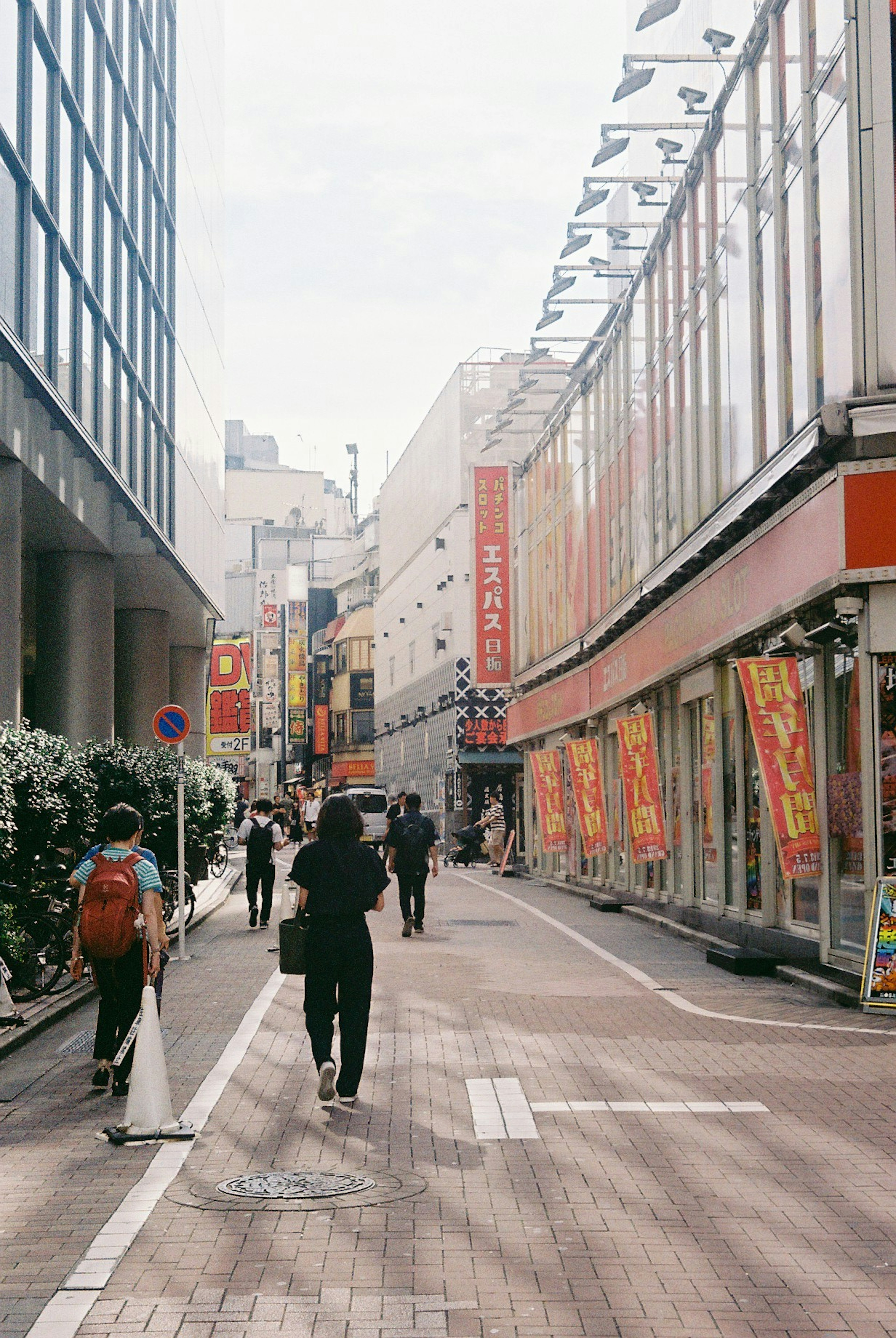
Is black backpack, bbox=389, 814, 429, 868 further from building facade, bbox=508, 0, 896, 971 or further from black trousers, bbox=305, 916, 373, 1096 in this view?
black trousers, bbox=305, 916, 373, 1096

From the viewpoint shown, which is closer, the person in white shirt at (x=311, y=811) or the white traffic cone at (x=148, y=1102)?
the white traffic cone at (x=148, y=1102)

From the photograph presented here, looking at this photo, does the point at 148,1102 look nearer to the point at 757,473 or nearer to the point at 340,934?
the point at 340,934

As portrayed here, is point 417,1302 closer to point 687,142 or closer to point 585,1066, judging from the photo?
point 585,1066

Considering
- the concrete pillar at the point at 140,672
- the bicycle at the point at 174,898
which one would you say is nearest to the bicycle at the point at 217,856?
the concrete pillar at the point at 140,672

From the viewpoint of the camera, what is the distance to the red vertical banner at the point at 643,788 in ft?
73.9

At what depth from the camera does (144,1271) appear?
5.63 meters

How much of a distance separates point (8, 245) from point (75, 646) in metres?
9.09

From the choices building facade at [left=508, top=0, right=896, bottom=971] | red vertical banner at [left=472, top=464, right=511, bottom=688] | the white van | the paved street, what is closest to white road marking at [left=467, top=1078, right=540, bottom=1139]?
the paved street

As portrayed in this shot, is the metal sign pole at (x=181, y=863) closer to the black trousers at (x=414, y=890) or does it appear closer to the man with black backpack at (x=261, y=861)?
the black trousers at (x=414, y=890)

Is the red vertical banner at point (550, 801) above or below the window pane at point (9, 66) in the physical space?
below

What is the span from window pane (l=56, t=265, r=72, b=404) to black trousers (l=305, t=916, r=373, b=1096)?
11878 mm

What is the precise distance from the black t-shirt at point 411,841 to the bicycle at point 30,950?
5.91m

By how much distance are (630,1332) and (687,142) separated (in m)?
20.4

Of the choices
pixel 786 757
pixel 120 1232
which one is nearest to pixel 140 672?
pixel 786 757
